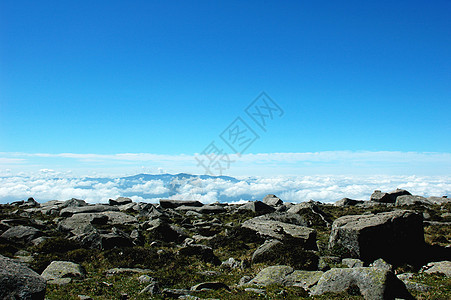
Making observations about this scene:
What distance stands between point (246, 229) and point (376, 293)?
18919mm

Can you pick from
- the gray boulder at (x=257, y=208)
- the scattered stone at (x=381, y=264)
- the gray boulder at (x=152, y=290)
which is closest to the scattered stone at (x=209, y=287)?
the gray boulder at (x=152, y=290)

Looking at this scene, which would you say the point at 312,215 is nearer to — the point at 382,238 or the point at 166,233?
the point at 382,238

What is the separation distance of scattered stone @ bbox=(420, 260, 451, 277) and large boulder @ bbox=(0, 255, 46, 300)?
20.1m

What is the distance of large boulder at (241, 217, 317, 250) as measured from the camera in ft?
78.8

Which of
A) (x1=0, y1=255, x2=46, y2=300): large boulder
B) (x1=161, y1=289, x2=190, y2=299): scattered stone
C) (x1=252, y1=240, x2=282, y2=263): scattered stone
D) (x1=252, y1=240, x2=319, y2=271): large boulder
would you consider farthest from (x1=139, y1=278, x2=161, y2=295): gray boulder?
(x1=252, y1=240, x2=282, y2=263): scattered stone

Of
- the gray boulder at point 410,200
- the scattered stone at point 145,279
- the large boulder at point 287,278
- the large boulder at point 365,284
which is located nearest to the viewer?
the large boulder at point 365,284

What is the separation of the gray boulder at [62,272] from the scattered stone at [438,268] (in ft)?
68.3

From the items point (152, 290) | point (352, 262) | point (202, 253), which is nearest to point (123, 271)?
point (152, 290)

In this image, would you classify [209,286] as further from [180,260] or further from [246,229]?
[246,229]

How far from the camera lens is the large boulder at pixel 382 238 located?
19.3m

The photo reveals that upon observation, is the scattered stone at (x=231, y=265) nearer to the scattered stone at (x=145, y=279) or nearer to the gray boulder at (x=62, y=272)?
the scattered stone at (x=145, y=279)

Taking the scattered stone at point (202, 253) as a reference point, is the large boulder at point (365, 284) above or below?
above

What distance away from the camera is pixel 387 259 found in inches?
757

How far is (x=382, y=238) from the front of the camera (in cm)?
1945
